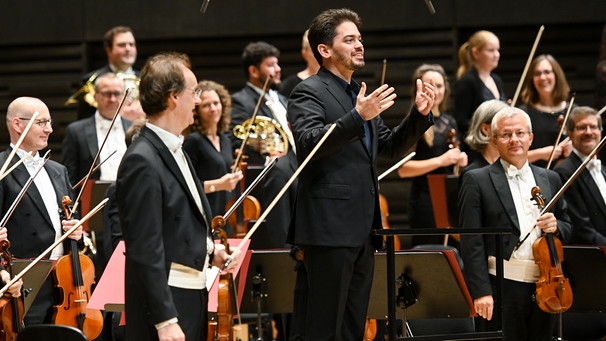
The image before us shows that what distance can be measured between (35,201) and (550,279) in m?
2.28

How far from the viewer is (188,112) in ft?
9.23

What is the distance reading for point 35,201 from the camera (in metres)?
4.27

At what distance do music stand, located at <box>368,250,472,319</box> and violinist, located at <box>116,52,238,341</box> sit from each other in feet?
3.97

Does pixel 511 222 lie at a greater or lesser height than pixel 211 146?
lesser

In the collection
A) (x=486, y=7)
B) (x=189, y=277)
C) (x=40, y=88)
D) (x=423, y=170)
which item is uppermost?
(x=486, y=7)

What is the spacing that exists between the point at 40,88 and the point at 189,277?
5.39 metres

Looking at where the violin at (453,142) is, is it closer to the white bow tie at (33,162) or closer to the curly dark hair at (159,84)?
the white bow tie at (33,162)

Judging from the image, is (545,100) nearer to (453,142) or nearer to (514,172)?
(453,142)

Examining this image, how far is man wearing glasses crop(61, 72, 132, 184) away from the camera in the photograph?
5.58 metres

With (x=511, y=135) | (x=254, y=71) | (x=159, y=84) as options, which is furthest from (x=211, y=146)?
(x=159, y=84)

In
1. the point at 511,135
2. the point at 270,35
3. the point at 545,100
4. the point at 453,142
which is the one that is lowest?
the point at 511,135

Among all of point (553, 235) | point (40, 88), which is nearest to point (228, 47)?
point (40, 88)

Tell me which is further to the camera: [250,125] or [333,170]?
[250,125]

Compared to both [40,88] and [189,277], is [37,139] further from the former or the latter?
[40,88]
